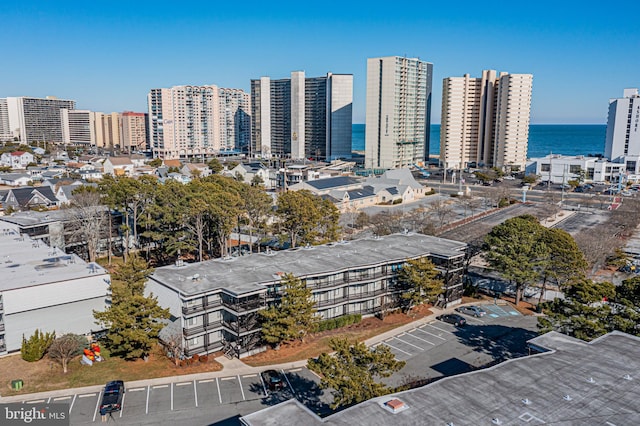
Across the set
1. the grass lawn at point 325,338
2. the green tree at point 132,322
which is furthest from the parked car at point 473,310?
the green tree at point 132,322

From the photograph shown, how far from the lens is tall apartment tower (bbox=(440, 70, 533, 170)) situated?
152 meters

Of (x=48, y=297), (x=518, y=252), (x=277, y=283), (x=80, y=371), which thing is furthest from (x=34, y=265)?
(x=518, y=252)

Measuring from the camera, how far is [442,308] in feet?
144

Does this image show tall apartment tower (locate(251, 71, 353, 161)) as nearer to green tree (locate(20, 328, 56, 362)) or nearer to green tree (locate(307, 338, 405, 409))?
green tree (locate(20, 328, 56, 362))

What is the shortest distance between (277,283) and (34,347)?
16.8 meters

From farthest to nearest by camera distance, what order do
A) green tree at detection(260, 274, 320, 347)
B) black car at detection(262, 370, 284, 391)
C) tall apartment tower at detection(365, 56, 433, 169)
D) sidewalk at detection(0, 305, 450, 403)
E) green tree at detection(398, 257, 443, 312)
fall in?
tall apartment tower at detection(365, 56, 433, 169) → green tree at detection(398, 257, 443, 312) → green tree at detection(260, 274, 320, 347) → black car at detection(262, 370, 284, 391) → sidewalk at detection(0, 305, 450, 403)

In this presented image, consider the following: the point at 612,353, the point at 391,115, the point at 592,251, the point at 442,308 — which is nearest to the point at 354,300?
the point at 442,308

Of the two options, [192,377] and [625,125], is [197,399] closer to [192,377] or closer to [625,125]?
[192,377]

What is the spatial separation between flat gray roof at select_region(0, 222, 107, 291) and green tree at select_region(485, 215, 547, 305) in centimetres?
3432

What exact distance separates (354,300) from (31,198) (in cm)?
6668

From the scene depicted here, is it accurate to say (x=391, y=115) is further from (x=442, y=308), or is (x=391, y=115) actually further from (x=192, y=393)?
(x=192, y=393)

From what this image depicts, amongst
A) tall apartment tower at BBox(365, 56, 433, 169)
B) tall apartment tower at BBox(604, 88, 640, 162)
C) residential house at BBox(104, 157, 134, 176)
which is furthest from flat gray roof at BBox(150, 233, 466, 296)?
tall apartment tower at BBox(604, 88, 640, 162)

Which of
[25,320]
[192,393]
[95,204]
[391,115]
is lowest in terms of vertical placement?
[192,393]

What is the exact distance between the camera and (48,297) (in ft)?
116
